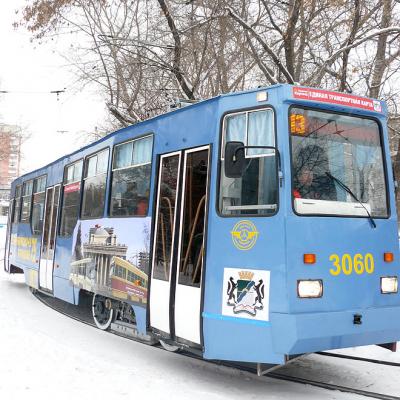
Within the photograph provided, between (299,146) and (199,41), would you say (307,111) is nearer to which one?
(299,146)

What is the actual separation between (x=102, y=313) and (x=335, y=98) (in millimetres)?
5311

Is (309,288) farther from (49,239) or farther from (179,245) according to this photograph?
(49,239)

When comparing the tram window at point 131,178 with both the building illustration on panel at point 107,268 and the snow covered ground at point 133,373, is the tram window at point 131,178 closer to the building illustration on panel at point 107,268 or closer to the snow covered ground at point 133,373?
the building illustration on panel at point 107,268

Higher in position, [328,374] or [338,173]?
[338,173]

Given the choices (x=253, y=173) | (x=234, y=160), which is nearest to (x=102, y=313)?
(x=253, y=173)

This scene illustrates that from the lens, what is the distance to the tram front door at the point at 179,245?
5879 mm

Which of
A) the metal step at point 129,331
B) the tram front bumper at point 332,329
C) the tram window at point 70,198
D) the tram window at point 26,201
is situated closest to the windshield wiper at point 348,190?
the tram front bumper at point 332,329

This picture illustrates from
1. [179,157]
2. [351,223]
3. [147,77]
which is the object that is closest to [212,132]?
[179,157]

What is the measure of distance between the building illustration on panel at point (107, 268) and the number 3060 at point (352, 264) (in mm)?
2544

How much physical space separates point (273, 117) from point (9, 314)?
21.6 feet

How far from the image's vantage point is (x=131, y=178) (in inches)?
299

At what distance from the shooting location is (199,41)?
1535cm

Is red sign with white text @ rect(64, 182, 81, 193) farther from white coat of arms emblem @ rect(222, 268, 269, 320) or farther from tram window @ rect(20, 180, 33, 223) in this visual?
white coat of arms emblem @ rect(222, 268, 269, 320)

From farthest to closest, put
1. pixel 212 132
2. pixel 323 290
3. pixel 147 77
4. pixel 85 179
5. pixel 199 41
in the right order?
1. pixel 147 77
2. pixel 199 41
3. pixel 85 179
4. pixel 212 132
5. pixel 323 290
